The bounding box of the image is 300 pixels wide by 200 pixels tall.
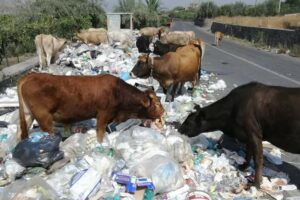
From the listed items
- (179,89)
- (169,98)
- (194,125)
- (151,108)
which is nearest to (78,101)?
(151,108)

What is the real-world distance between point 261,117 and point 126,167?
1894mm

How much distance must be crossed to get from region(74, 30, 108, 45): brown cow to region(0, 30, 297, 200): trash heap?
65.7 ft

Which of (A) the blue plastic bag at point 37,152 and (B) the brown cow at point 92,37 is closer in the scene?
(A) the blue plastic bag at point 37,152

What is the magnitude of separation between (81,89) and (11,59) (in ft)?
39.4

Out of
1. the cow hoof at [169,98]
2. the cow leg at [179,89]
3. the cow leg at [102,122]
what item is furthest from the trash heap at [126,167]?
the cow leg at [179,89]

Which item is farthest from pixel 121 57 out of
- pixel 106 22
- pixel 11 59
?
pixel 106 22

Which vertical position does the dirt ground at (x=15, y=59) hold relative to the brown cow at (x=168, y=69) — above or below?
below

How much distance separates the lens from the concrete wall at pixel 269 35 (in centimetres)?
2486

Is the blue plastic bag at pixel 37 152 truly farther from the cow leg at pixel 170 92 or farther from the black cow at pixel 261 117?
the cow leg at pixel 170 92

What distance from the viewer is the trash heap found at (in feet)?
17.2

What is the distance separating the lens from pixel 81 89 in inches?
251

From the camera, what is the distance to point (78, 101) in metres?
6.36

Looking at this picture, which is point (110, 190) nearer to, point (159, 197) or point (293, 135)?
point (159, 197)

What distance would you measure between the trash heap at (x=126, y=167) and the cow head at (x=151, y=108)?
24 cm
